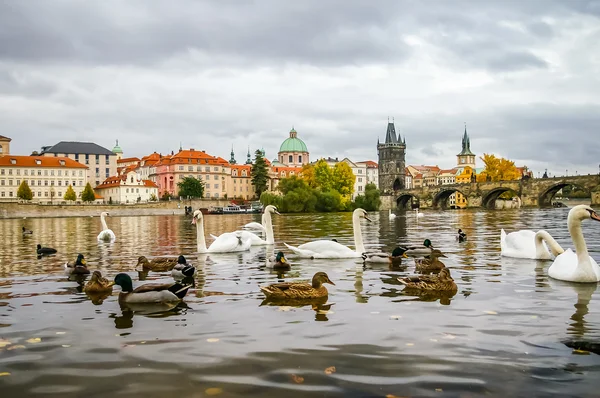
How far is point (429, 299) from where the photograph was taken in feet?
27.6

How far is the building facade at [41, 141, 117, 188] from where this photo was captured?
133712 mm

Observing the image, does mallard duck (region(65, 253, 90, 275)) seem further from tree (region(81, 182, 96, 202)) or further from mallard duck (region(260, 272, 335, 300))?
tree (region(81, 182, 96, 202))

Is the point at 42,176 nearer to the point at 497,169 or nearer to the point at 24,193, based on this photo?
the point at 24,193

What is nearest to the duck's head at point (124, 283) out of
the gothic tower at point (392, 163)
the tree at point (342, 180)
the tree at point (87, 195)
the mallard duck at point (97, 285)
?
the mallard duck at point (97, 285)

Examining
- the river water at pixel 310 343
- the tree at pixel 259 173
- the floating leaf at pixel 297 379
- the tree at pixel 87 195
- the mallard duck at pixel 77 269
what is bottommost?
the floating leaf at pixel 297 379

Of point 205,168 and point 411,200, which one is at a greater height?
point 205,168

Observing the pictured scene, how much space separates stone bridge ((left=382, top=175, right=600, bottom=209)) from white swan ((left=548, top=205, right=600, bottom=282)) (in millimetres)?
78810

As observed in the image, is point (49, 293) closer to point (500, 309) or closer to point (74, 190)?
point (500, 309)

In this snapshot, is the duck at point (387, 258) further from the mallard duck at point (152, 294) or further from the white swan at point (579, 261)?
the mallard duck at point (152, 294)

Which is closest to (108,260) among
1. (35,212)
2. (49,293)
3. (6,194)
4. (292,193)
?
(49,293)

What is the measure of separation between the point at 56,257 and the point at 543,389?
1474 centimetres

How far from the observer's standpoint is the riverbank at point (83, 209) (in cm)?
8488

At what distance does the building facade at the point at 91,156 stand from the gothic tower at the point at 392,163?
256 feet

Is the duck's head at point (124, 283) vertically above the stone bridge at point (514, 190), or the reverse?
the stone bridge at point (514, 190)
